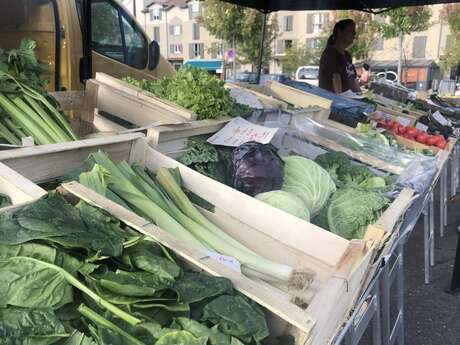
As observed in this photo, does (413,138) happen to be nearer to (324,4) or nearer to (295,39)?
(324,4)

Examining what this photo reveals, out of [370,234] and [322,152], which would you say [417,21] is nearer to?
[322,152]

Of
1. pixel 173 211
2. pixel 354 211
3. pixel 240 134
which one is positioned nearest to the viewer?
pixel 173 211

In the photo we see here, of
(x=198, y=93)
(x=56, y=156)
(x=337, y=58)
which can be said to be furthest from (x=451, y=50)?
(x=56, y=156)

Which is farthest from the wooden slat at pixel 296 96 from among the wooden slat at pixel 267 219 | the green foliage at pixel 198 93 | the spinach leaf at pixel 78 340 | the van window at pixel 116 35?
the spinach leaf at pixel 78 340

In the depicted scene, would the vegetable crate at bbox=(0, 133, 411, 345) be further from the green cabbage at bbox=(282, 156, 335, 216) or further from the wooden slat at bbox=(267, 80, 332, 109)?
the wooden slat at bbox=(267, 80, 332, 109)

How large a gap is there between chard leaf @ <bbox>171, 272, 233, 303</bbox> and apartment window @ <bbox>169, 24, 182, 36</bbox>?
6313 cm

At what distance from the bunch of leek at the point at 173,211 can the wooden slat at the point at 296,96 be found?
267cm

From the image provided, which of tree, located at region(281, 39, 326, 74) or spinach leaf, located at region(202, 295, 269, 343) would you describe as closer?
spinach leaf, located at region(202, 295, 269, 343)

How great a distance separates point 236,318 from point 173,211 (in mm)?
826

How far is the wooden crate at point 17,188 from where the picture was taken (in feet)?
5.27

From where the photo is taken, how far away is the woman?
19.3ft

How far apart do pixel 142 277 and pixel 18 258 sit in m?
0.35

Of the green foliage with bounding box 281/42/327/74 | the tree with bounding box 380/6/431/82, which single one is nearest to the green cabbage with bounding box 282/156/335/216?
the tree with bounding box 380/6/431/82

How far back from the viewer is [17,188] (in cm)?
166
